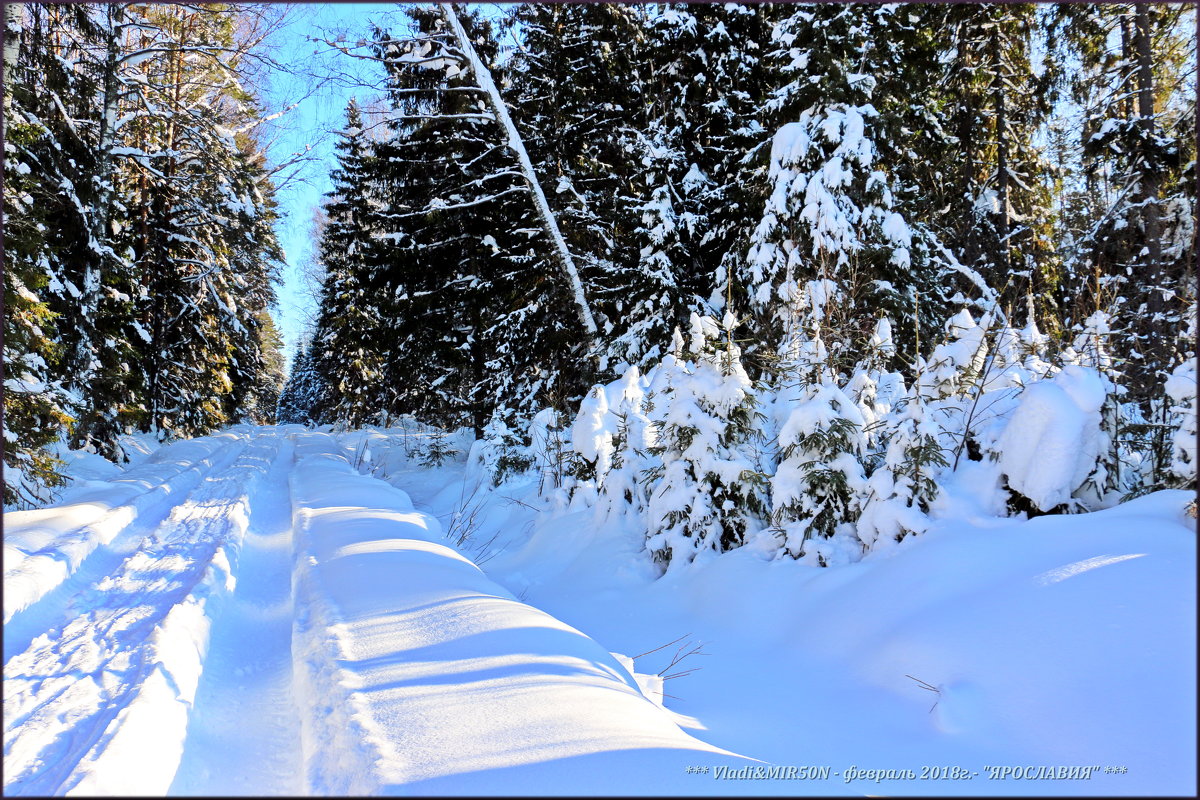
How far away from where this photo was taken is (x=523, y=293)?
40.9 ft

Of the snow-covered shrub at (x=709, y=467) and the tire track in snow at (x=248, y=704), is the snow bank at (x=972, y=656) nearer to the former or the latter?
the snow-covered shrub at (x=709, y=467)

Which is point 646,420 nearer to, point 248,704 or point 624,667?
point 624,667

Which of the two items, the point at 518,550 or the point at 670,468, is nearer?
the point at 670,468

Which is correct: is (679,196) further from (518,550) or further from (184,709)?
(184,709)

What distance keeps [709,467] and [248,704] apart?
150 inches

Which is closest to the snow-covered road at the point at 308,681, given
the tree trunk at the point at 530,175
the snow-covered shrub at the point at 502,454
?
the snow-covered shrub at the point at 502,454

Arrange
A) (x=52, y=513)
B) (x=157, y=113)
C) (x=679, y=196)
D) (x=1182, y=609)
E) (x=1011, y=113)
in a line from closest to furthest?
(x=1182, y=609) → (x=52, y=513) → (x=157, y=113) → (x=679, y=196) → (x=1011, y=113)

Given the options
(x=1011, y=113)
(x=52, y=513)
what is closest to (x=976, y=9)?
(x=1011, y=113)

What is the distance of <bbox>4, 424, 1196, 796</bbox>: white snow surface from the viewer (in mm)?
2207

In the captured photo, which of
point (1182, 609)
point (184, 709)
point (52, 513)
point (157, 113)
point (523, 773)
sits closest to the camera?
point (523, 773)

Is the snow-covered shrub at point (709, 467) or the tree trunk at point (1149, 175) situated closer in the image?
the snow-covered shrub at point (709, 467)

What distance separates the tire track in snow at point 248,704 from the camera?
2320mm

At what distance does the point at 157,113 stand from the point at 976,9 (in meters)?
16.5

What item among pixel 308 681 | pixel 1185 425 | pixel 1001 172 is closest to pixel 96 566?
pixel 308 681
